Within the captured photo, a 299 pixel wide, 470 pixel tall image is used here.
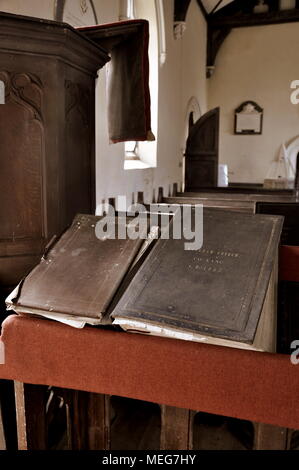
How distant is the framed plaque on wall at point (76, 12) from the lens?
277 centimetres

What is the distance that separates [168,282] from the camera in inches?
47.4

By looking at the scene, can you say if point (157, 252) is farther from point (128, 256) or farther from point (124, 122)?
point (124, 122)

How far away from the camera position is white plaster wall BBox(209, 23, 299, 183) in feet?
31.1

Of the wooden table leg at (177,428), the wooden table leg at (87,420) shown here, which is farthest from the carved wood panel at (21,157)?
the wooden table leg at (177,428)

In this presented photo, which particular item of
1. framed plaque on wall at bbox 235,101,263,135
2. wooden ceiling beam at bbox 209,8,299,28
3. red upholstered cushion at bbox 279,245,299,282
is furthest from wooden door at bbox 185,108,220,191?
red upholstered cushion at bbox 279,245,299,282

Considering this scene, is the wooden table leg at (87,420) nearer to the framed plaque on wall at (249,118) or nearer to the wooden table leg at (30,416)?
the wooden table leg at (30,416)

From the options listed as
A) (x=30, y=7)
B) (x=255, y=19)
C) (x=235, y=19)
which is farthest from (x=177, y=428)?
(x=255, y=19)

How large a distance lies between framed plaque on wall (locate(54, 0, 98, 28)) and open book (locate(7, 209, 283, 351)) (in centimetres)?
195

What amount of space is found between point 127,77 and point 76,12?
1276mm

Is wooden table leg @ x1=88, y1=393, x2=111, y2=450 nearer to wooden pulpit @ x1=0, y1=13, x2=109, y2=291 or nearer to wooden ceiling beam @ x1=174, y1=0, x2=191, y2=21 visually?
wooden pulpit @ x1=0, y1=13, x2=109, y2=291

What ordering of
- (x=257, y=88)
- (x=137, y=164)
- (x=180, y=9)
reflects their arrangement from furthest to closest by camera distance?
(x=257, y=88)
(x=180, y=9)
(x=137, y=164)

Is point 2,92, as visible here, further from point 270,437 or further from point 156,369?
point 270,437

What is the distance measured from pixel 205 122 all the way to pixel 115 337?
235 inches

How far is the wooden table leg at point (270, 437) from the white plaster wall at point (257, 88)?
936 centimetres
